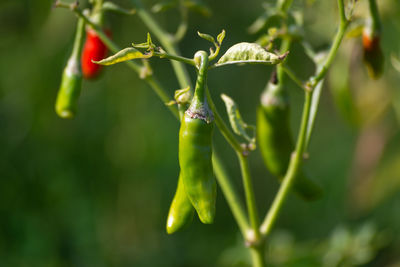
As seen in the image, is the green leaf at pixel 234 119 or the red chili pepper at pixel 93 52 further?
the red chili pepper at pixel 93 52

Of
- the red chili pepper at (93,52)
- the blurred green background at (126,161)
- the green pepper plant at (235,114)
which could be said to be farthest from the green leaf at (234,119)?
the blurred green background at (126,161)

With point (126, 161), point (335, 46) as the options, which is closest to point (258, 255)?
point (335, 46)

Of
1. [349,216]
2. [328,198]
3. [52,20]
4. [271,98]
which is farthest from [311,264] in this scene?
[52,20]

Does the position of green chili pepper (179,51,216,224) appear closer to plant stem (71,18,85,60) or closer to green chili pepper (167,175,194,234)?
green chili pepper (167,175,194,234)

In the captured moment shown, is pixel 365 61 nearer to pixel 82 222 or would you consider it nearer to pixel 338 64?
pixel 338 64

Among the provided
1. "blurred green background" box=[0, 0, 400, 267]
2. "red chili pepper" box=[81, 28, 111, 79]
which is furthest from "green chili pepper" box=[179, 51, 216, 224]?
"blurred green background" box=[0, 0, 400, 267]

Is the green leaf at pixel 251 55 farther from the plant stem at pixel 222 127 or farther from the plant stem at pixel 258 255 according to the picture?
the plant stem at pixel 258 255
